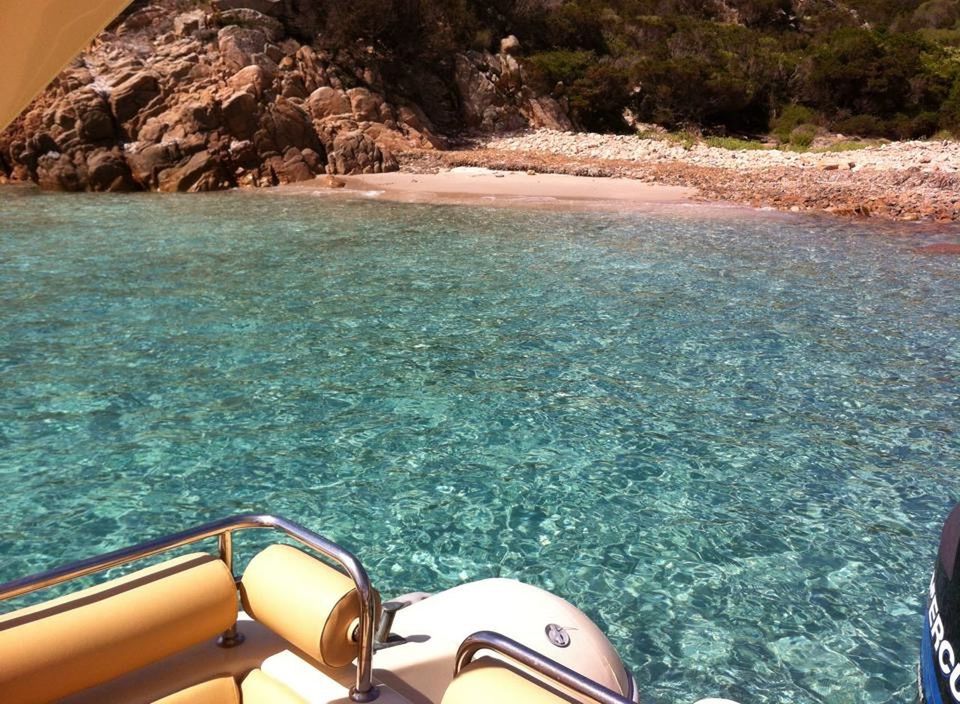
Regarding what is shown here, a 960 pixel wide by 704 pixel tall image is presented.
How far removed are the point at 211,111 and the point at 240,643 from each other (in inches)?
832

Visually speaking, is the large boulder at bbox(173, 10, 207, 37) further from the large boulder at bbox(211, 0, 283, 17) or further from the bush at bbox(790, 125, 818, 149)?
the bush at bbox(790, 125, 818, 149)

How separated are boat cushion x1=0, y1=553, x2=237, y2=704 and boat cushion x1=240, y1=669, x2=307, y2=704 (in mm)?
173

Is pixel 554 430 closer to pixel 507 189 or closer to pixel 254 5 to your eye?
pixel 507 189

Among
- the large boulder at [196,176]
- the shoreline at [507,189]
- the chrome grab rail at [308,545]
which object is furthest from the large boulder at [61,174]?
the chrome grab rail at [308,545]

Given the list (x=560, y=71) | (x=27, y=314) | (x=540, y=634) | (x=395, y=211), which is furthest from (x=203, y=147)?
(x=540, y=634)

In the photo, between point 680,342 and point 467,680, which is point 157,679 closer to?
point 467,680

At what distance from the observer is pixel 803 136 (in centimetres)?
2992

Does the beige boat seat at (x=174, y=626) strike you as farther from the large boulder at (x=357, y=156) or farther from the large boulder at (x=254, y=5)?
the large boulder at (x=254, y=5)

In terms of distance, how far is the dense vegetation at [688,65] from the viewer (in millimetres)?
28672

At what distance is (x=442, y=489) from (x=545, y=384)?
2122 millimetres

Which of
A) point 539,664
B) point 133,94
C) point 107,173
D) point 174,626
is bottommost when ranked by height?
point 107,173

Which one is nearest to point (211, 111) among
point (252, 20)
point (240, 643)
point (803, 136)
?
point (252, 20)

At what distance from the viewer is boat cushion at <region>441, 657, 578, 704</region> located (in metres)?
1.82

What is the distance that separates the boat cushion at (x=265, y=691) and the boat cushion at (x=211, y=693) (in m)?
0.03
